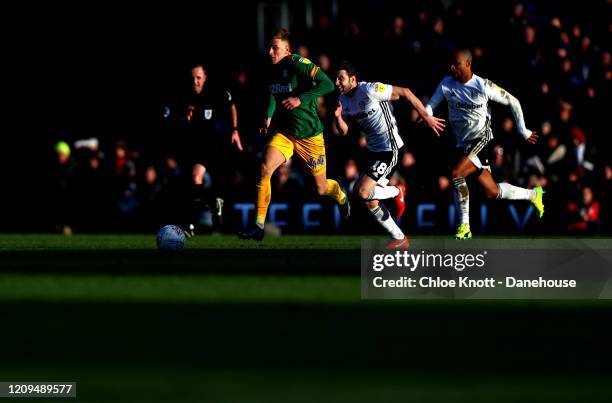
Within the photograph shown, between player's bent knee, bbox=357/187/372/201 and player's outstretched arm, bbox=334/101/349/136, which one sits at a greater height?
player's outstretched arm, bbox=334/101/349/136

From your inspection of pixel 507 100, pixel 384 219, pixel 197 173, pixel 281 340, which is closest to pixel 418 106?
pixel 384 219

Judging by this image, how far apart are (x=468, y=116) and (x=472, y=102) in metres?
0.16

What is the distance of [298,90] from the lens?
14.6 m

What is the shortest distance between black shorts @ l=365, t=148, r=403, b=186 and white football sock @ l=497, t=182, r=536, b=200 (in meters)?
1.64

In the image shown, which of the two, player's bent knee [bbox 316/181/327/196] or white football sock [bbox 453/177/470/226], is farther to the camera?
white football sock [bbox 453/177/470/226]

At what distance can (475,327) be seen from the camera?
Answer: 7.86 metres

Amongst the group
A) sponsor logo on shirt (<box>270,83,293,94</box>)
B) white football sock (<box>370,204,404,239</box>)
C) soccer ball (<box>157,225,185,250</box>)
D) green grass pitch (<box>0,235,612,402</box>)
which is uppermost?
sponsor logo on shirt (<box>270,83,293,94</box>)

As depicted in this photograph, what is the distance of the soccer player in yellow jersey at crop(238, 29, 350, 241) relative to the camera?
1450cm

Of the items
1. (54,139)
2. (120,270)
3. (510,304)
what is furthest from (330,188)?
(54,139)

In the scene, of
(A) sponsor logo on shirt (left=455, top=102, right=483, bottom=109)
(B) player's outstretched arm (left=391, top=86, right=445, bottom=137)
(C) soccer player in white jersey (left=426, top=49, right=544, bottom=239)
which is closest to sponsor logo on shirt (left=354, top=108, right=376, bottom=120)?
(B) player's outstretched arm (left=391, top=86, right=445, bottom=137)

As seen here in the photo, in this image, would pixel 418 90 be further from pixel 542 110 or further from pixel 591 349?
pixel 591 349

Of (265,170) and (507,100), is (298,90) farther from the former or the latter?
(507,100)

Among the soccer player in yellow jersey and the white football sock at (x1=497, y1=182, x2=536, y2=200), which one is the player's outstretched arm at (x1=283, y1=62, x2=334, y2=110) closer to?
the soccer player in yellow jersey

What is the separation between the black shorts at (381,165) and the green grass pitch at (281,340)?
287cm
